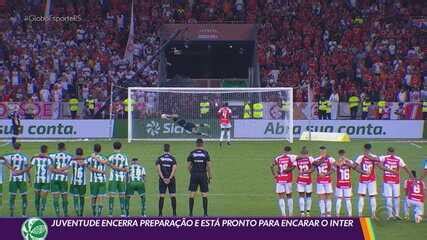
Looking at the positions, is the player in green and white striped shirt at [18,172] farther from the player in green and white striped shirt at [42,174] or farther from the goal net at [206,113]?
the goal net at [206,113]

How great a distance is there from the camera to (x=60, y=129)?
40.1 m

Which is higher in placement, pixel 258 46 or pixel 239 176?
pixel 258 46

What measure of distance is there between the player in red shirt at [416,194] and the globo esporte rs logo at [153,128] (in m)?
19.1

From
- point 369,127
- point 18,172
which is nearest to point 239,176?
point 18,172

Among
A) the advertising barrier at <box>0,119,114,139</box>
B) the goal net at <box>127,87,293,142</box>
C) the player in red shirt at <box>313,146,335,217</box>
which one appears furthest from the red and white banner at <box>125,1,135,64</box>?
the player in red shirt at <box>313,146,335,217</box>

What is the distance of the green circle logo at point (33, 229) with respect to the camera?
15.5 m

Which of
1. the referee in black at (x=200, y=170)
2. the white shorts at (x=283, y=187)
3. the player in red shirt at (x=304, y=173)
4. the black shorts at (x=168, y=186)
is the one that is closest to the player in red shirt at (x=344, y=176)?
the player in red shirt at (x=304, y=173)

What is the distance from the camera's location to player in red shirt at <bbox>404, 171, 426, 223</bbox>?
20.4 m

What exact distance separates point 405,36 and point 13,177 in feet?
99.0

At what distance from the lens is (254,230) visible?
15.7 m

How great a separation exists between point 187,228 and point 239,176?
→ 13103mm

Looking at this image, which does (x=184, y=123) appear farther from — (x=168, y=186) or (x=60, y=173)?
(x=60, y=173)

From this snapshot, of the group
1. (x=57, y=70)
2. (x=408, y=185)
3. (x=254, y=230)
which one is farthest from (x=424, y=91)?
(x=254, y=230)

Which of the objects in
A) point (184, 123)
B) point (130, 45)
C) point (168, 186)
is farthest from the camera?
point (130, 45)
